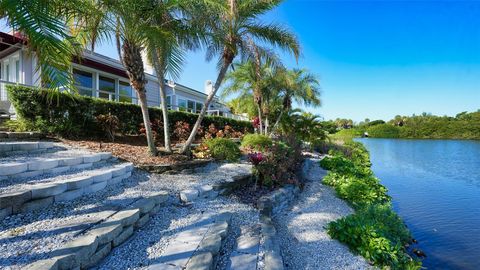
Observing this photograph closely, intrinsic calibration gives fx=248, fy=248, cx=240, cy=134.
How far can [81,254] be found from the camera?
2.26 metres

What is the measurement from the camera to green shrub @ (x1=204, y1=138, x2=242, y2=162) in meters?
7.94

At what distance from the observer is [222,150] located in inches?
315

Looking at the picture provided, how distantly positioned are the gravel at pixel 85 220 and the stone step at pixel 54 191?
0.09m

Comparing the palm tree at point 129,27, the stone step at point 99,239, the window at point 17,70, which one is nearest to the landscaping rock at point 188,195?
the stone step at point 99,239

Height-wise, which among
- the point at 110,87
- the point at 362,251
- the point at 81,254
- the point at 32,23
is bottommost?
the point at 362,251

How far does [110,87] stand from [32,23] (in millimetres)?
11546

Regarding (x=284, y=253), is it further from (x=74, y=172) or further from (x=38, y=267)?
(x=74, y=172)

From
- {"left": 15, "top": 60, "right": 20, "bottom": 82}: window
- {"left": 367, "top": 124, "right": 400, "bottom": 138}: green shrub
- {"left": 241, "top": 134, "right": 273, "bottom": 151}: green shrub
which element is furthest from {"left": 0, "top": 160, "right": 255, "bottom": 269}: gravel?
{"left": 367, "top": 124, "right": 400, "bottom": 138}: green shrub

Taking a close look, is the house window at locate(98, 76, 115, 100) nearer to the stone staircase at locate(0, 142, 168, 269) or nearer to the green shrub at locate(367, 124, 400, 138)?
the stone staircase at locate(0, 142, 168, 269)

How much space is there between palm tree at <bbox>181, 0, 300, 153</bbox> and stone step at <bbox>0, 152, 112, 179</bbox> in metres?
2.91

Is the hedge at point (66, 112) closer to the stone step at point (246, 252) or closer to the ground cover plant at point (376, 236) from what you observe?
the stone step at point (246, 252)

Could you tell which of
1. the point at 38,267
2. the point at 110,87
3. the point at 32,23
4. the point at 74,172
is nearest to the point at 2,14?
the point at 32,23

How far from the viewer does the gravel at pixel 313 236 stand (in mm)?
3553

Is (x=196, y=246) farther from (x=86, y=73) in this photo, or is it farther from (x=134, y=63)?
(x=86, y=73)
